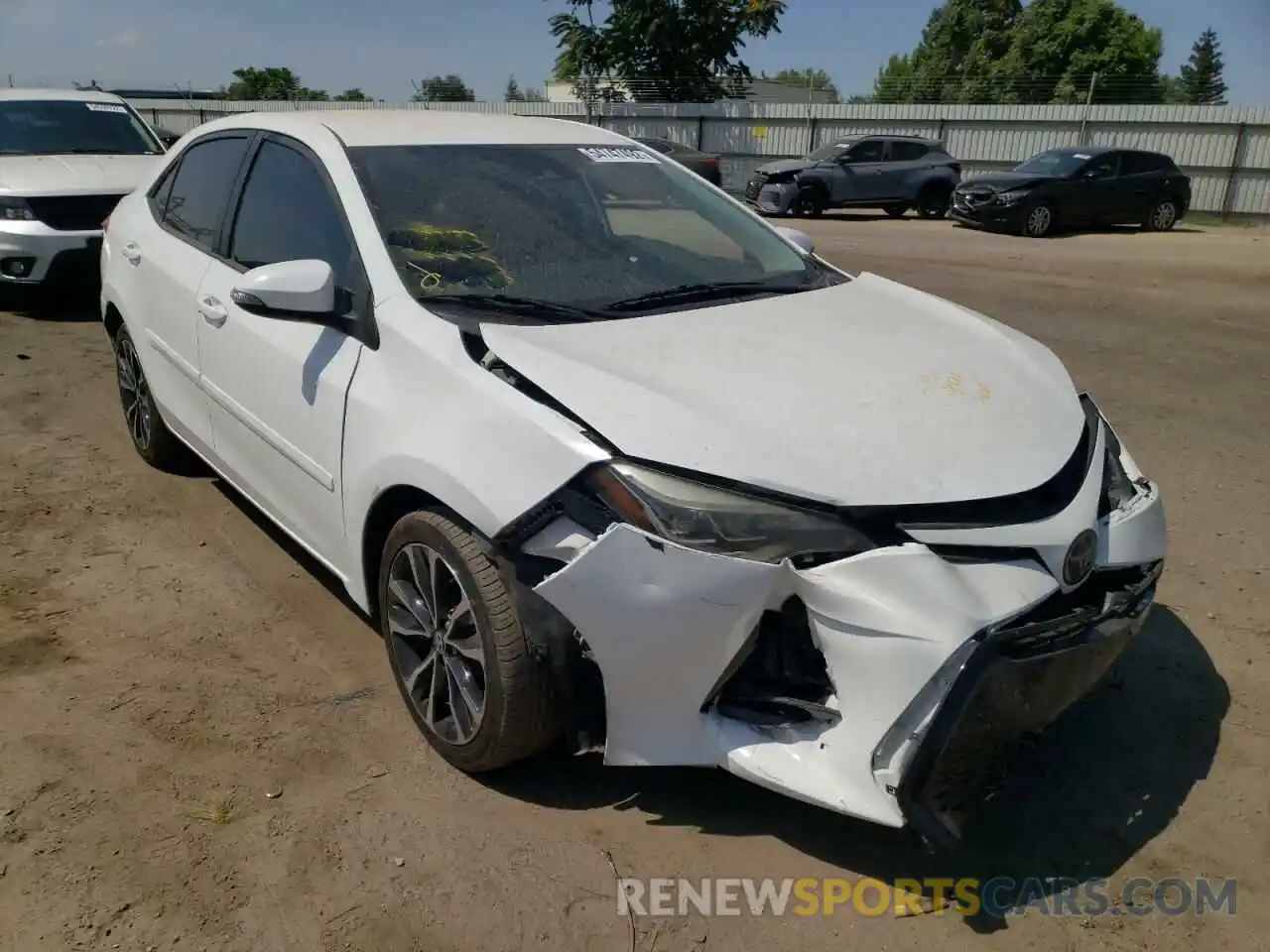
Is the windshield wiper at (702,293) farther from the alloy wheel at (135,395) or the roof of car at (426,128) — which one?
the alloy wheel at (135,395)

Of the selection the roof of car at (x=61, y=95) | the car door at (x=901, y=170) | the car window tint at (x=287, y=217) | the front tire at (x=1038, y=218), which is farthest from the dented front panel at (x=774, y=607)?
the car door at (x=901, y=170)

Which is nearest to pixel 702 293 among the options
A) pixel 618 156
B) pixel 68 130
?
pixel 618 156

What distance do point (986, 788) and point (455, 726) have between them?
1367 mm

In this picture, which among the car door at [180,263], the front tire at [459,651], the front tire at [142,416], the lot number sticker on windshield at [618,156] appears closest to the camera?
the front tire at [459,651]

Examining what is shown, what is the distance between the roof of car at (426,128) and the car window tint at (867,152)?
1777 cm

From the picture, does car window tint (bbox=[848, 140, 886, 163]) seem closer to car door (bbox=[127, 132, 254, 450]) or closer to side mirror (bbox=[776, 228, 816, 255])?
side mirror (bbox=[776, 228, 816, 255])


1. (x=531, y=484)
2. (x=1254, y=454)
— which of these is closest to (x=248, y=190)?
(x=531, y=484)

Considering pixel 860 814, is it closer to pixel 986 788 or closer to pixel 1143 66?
pixel 986 788

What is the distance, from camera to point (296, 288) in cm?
291

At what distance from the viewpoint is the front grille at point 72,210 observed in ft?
26.1

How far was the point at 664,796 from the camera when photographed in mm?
2764

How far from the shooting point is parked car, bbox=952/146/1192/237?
17.2m

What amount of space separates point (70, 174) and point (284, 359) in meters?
6.41

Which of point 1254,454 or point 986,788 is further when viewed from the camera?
point 1254,454
